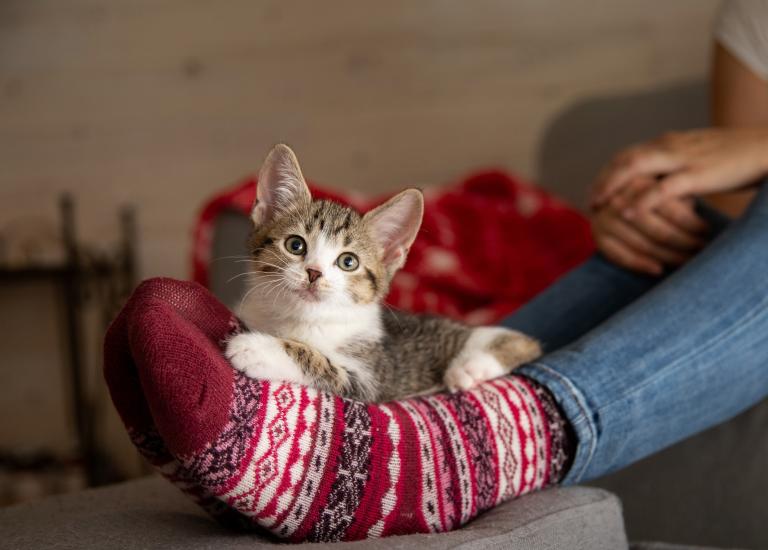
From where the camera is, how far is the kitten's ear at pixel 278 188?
962 mm

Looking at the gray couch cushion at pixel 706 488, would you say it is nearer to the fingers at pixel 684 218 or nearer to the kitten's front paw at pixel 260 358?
the fingers at pixel 684 218

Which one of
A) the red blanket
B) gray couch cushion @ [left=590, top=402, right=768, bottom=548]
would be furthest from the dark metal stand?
gray couch cushion @ [left=590, top=402, right=768, bottom=548]

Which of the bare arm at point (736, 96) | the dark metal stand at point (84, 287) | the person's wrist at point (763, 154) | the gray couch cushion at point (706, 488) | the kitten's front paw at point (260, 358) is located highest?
the bare arm at point (736, 96)

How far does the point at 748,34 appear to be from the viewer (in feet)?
5.30

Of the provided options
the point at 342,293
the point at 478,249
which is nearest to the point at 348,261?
the point at 342,293

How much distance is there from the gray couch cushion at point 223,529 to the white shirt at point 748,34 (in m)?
1.17

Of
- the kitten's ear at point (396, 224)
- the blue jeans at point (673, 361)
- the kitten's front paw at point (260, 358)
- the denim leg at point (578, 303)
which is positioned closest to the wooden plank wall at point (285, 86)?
the denim leg at point (578, 303)

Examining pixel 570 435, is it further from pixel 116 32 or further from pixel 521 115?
pixel 116 32

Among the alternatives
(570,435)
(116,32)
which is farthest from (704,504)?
(116,32)

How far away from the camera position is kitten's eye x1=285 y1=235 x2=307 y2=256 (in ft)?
3.17

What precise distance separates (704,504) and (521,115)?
162cm

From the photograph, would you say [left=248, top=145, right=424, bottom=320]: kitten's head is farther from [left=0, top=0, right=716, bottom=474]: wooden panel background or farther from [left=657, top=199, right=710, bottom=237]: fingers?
[left=0, top=0, right=716, bottom=474]: wooden panel background

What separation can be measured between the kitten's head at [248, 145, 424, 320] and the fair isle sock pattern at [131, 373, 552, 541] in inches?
7.2

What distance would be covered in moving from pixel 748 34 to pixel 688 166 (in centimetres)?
55
